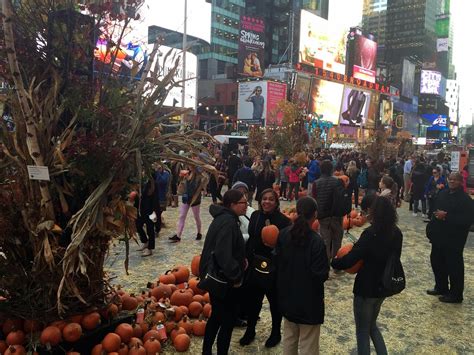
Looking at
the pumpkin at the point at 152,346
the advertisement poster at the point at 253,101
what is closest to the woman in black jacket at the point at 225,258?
the pumpkin at the point at 152,346

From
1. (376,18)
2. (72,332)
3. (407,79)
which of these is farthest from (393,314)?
(376,18)

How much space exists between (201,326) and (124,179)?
188 cm

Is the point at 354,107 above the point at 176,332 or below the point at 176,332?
above

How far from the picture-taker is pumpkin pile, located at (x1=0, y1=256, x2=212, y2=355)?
3.55 metres

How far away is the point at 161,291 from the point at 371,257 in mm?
2653

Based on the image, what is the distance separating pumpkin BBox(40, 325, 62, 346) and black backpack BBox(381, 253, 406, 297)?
2732mm

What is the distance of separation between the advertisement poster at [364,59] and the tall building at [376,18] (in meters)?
88.5

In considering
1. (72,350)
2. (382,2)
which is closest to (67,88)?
(72,350)

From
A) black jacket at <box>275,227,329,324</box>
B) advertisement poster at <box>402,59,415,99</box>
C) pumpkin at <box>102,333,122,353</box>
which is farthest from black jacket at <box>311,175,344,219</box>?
advertisement poster at <box>402,59,415,99</box>

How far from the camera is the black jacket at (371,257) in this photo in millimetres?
3512

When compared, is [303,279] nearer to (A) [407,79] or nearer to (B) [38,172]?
(B) [38,172]

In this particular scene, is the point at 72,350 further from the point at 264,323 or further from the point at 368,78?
the point at 368,78

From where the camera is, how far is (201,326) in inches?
177

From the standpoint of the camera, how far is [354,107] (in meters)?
61.0
